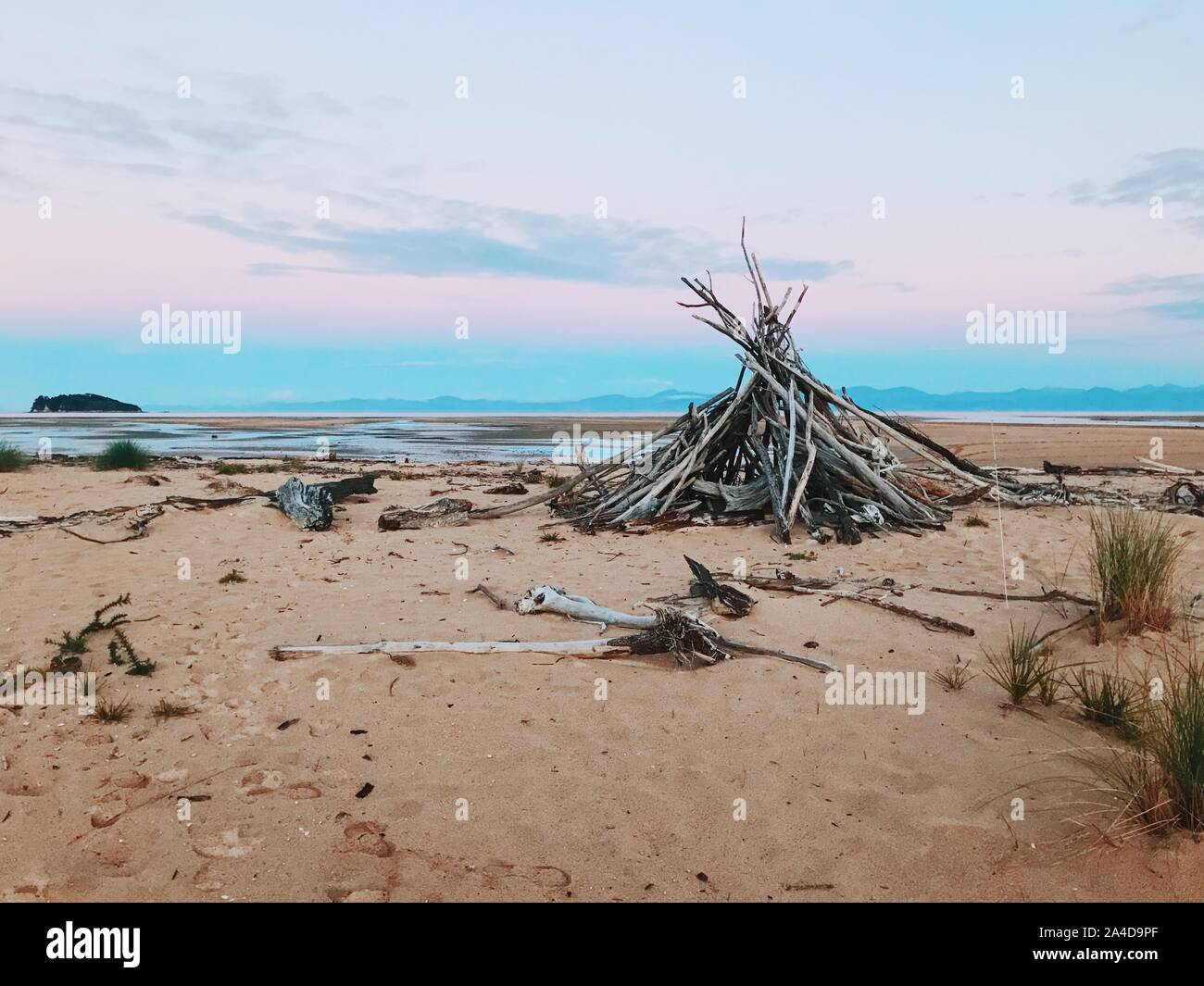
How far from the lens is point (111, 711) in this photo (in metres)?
3.89

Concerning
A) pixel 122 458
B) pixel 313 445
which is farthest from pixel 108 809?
pixel 313 445

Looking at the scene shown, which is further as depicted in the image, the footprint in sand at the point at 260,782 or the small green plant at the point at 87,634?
the small green plant at the point at 87,634

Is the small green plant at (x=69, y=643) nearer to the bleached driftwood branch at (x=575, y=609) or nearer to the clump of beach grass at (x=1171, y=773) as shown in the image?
the bleached driftwood branch at (x=575, y=609)

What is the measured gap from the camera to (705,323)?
9.62 m

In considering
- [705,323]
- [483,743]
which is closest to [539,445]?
[705,323]

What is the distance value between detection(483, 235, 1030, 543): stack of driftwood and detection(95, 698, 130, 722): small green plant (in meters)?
5.48

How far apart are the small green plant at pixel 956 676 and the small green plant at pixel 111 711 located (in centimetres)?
433

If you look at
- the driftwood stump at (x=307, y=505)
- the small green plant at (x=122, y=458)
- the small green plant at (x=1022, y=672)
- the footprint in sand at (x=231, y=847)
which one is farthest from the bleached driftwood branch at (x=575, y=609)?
the small green plant at (x=122, y=458)

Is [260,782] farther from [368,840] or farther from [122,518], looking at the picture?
[122,518]

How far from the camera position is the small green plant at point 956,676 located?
13.7 feet

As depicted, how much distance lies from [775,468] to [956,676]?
190 inches

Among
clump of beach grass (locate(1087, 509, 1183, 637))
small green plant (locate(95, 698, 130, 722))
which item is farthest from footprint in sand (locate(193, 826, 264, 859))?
clump of beach grass (locate(1087, 509, 1183, 637))
